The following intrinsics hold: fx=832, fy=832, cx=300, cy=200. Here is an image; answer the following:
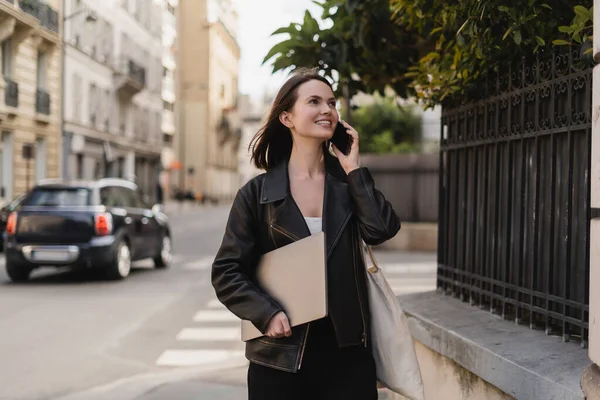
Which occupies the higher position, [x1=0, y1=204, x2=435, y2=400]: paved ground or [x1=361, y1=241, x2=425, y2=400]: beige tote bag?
[x1=361, y1=241, x2=425, y2=400]: beige tote bag

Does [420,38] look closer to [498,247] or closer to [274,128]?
[498,247]

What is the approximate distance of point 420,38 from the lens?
5.81 meters

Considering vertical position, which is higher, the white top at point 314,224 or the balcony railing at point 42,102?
the balcony railing at point 42,102

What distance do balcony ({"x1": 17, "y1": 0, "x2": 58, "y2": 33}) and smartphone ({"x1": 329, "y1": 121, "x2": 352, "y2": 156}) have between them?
84.1ft

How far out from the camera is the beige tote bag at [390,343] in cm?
270

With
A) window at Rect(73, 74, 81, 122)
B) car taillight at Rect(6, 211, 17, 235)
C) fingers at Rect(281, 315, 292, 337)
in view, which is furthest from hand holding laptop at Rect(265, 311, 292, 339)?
window at Rect(73, 74, 81, 122)

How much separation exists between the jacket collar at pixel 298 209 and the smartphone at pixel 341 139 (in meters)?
0.16

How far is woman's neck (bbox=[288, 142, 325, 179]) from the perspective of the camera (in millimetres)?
2904

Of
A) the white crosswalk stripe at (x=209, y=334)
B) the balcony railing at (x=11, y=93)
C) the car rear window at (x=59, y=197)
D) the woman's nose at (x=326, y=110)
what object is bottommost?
the white crosswalk stripe at (x=209, y=334)

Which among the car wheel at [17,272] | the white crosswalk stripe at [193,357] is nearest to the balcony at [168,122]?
the car wheel at [17,272]

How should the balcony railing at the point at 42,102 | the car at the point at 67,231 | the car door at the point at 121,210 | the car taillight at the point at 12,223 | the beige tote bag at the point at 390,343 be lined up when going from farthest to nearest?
the balcony railing at the point at 42,102, the car door at the point at 121,210, the car taillight at the point at 12,223, the car at the point at 67,231, the beige tote bag at the point at 390,343

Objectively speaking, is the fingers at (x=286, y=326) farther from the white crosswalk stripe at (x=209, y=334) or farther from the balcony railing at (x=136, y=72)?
the balcony railing at (x=136, y=72)

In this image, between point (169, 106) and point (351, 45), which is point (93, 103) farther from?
point (351, 45)

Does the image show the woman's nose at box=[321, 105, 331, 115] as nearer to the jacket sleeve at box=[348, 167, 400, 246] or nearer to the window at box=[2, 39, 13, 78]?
the jacket sleeve at box=[348, 167, 400, 246]
